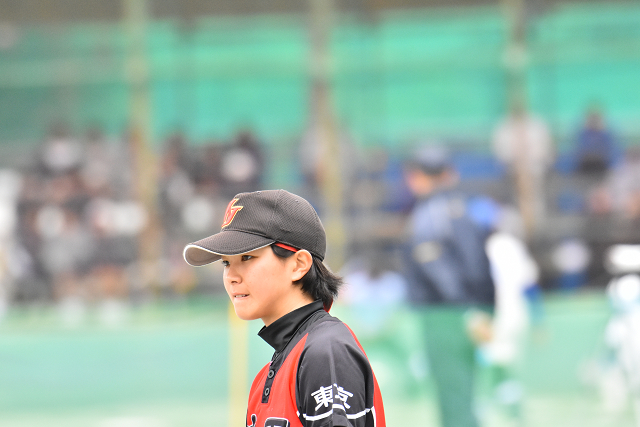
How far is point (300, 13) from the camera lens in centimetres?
957

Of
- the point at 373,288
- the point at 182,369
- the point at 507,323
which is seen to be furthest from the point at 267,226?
the point at 373,288

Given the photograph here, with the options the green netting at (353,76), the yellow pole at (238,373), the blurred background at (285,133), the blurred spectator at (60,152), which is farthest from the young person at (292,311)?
the blurred spectator at (60,152)

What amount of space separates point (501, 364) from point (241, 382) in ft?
6.58

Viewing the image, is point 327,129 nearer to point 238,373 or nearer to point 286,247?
point 238,373

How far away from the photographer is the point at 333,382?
1552 millimetres

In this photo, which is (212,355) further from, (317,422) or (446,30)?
(317,422)

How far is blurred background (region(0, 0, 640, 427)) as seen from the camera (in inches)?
342

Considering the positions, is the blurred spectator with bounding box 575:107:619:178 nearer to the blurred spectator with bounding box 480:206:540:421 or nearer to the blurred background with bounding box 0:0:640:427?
the blurred background with bounding box 0:0:640:427

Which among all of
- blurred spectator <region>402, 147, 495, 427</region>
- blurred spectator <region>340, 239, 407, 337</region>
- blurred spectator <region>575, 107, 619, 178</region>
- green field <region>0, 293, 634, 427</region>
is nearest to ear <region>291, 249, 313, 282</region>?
blurred spectator <region>402, 147, 495, 427</region>

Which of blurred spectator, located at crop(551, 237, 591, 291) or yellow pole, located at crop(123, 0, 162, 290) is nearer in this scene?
blurred spectator, located at crop(551, 237, 591, 291)

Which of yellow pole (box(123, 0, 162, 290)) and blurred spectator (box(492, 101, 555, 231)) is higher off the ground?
yellow pole (box(123, 0, 162, 290))

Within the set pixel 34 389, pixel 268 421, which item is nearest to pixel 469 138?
pixel 34 389

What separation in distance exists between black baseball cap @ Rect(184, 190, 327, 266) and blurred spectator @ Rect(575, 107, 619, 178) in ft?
25.7

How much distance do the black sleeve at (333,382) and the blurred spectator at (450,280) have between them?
11.7 ft
